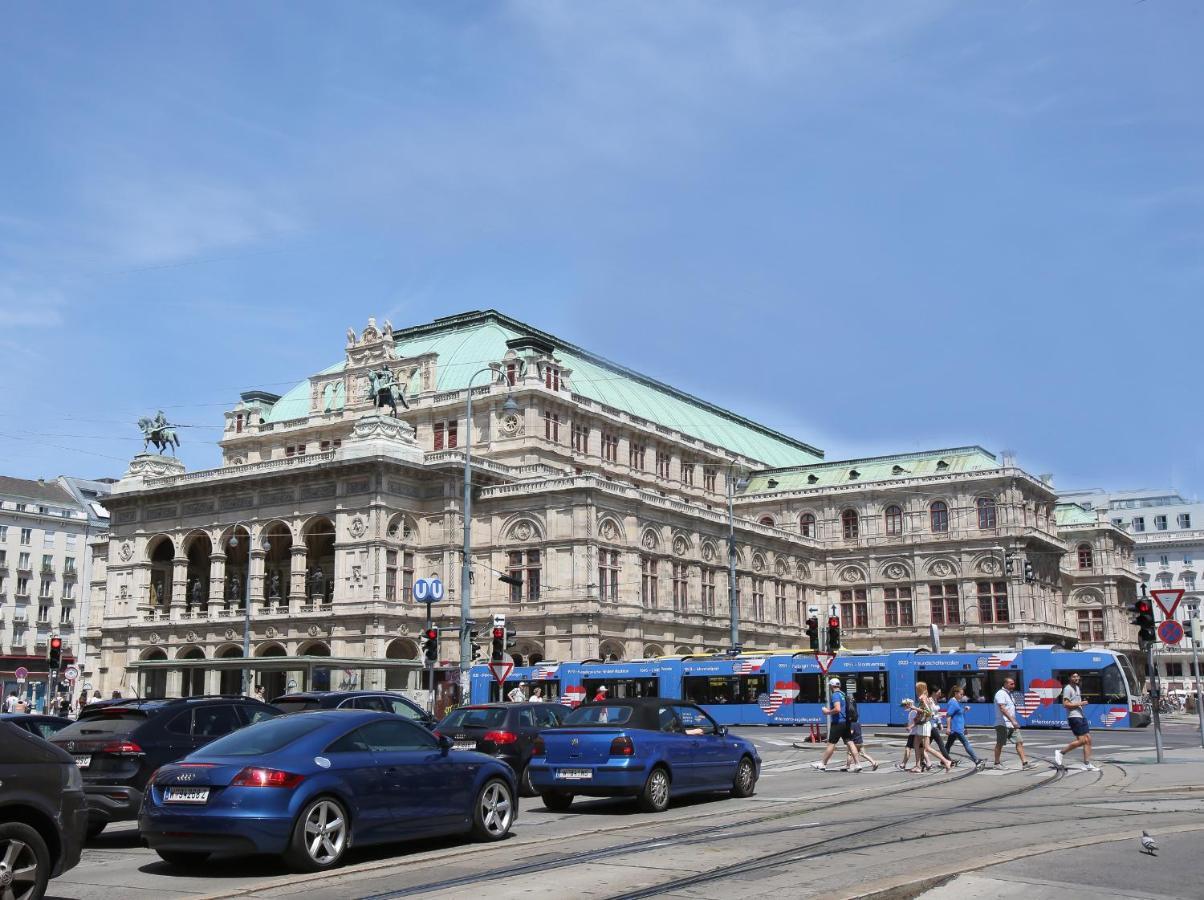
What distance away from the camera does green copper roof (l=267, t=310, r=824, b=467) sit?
78.5 meters

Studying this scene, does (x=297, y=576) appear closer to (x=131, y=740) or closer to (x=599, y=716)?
(x=599, y=716)

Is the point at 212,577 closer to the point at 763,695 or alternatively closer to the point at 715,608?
the point at 715,608

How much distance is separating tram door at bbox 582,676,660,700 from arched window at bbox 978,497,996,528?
38483 mm

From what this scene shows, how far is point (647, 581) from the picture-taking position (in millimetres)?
67688

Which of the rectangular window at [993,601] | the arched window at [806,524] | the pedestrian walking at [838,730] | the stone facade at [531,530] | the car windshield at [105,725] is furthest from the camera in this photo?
the arched window at [806,524]

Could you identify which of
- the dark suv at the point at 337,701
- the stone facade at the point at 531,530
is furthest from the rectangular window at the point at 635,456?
the dark suv at the point at 337,701

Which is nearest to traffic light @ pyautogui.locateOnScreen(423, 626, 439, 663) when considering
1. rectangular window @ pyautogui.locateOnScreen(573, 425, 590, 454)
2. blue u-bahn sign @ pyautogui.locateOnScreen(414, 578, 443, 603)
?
blue u-bahn sign @ pyautogui.locateOnScreen(414, 578, 443, 603)

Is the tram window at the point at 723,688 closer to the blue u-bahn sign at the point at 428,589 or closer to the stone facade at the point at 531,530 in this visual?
the stone facade at the point at 531,530

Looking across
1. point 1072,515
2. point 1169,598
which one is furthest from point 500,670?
point 1072,515

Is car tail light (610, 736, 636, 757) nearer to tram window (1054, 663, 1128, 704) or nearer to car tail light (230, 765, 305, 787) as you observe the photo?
car tail light (230, 765, 305, 787)

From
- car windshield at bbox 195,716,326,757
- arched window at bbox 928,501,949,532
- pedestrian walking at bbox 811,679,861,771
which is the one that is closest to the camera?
car windshield at bbox 195,716,326,757

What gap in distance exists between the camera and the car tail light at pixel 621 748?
17.0 meters

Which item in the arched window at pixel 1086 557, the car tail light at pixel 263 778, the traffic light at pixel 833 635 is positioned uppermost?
the arched window at pixel 1086 557

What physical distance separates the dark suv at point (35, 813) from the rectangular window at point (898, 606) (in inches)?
3132
